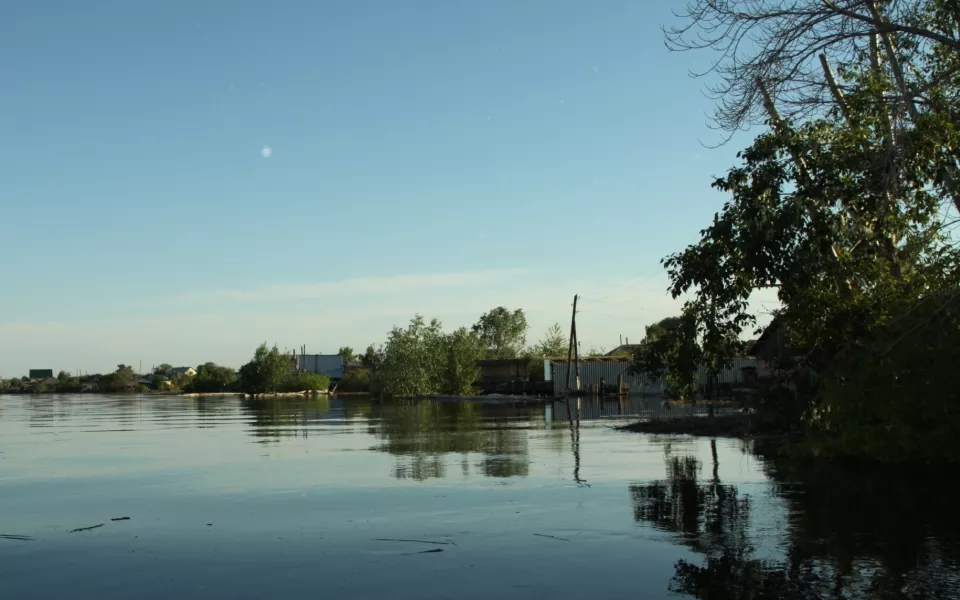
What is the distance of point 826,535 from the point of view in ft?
33.2

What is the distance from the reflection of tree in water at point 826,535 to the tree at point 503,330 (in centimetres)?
12977

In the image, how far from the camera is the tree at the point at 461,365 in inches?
3679

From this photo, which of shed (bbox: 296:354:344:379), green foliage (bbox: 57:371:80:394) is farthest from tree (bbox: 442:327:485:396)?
green foliage (bbox: 57:371:80:394)

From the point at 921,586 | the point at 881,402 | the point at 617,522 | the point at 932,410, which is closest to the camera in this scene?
the point at 921,586

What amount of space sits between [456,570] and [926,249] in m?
15.0

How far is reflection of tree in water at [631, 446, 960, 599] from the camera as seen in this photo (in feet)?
25.8

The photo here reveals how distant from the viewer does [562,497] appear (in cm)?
1385

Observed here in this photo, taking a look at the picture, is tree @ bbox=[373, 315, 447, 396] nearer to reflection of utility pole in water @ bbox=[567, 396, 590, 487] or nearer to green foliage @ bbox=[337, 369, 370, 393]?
green foliage @ bbox=[337, 369, 370, 393]

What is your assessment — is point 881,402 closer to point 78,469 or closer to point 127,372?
point 78,469

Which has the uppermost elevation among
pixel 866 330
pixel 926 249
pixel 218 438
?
pixel 926 249

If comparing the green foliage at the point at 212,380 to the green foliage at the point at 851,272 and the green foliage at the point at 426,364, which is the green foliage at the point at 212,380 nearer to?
the green foliage at the point at 426,364

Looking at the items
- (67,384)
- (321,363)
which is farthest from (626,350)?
(67,384)

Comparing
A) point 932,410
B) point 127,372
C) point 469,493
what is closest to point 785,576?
point 469,493

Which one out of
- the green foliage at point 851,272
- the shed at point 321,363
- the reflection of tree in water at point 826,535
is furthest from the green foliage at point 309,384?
the reflection of tree in water at point 826,535
